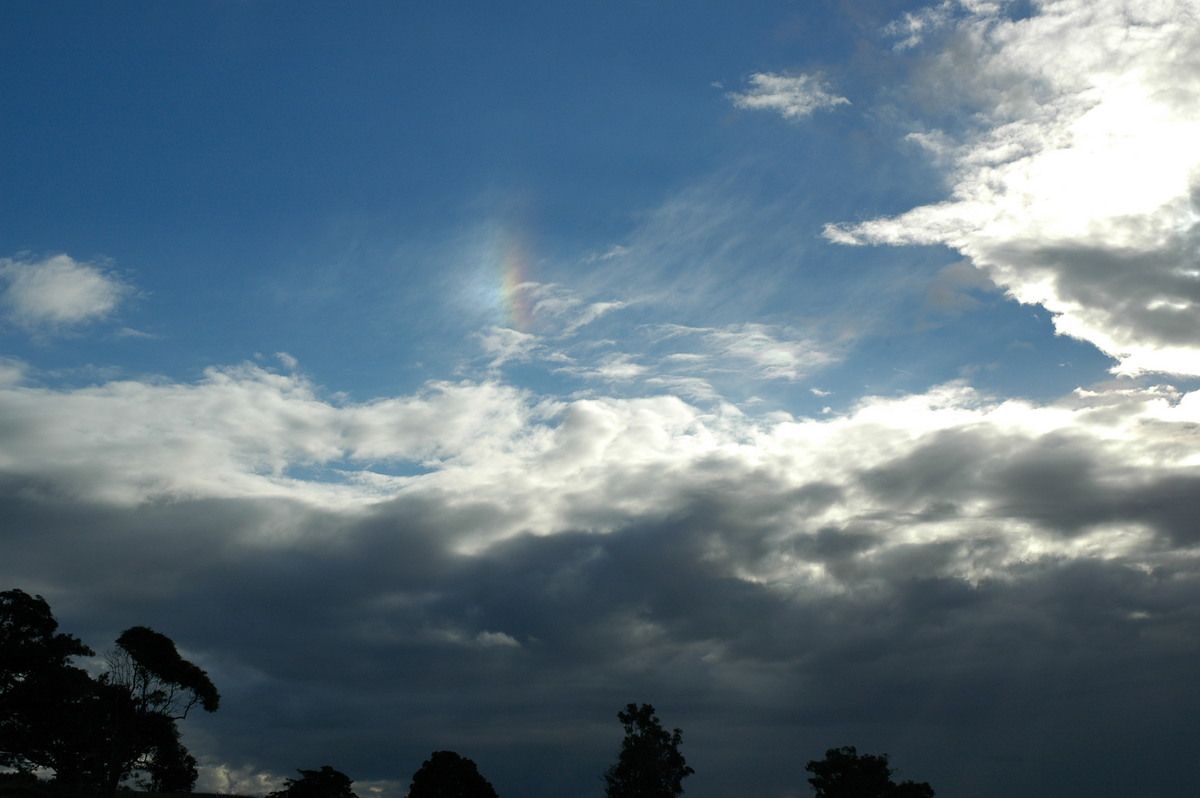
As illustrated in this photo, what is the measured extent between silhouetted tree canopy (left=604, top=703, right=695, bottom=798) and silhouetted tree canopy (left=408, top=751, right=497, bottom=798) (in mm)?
15309

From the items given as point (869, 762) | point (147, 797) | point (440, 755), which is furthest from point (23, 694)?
point (869, 762)

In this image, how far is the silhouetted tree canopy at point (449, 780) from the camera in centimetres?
10944

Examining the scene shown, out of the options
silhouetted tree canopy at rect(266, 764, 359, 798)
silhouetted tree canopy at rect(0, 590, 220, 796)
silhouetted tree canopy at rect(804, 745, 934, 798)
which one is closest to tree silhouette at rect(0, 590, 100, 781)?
silhouetted tree canopy at rect(0, 590, 220, 796)

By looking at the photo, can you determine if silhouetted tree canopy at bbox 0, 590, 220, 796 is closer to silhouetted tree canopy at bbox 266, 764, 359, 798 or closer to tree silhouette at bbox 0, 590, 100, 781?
tree silhouette at bbox 0, 590, 100, 781

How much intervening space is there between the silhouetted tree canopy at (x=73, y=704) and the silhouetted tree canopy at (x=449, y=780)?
123 ft

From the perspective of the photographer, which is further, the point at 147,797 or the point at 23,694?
the point at 147,797

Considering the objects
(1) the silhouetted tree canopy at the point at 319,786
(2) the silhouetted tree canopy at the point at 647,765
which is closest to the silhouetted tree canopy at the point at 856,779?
(2) the silhouetted tree canopy at the point at 647,765

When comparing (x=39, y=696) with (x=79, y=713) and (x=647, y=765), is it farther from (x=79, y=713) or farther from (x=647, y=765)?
(x=647, y=765)

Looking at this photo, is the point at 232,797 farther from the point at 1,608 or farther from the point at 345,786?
the point at 1,608

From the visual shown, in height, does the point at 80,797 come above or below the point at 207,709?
below

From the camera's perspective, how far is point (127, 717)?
258ft

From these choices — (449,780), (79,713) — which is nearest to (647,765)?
(449,780)

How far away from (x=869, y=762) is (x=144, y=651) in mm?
83560

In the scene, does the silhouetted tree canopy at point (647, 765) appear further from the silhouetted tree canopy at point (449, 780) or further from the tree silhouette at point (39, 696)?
the tree silhouette at point (39, 696)
